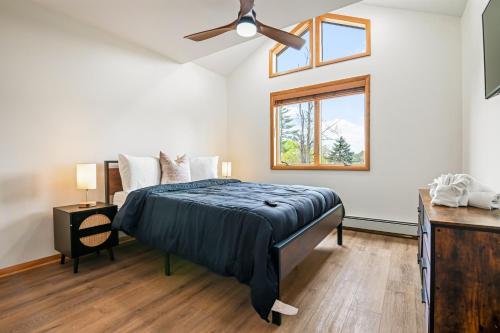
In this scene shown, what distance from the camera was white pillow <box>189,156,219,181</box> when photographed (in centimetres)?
380

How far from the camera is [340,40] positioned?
3.93 metres

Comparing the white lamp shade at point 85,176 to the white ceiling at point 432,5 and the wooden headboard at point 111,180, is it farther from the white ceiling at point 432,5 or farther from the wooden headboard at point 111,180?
the white ceiling at point 432,5

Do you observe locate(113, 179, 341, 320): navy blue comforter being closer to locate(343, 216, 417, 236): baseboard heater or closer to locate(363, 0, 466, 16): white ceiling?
locate(343, 216, 417, 236): baseboard heater

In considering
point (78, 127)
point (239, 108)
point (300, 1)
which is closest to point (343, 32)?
point (300, 1)

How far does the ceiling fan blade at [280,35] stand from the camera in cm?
234

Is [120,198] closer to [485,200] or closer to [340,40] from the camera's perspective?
[485,200]

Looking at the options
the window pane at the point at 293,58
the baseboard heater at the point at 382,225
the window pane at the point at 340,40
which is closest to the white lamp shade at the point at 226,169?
the window pane at the point at 293,58

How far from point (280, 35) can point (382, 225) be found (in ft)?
9.40

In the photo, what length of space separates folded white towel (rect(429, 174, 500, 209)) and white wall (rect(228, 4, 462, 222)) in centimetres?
188

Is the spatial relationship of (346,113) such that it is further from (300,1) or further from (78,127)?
(78,127)

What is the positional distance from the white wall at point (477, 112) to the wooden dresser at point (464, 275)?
939mm

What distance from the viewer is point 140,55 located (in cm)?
351

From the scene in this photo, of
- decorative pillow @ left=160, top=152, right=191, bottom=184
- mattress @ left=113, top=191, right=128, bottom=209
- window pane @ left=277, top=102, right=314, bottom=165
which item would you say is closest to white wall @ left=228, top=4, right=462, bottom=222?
window pane @ left=277, top=102, right=314, bottom=165

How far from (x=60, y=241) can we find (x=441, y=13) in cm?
513
